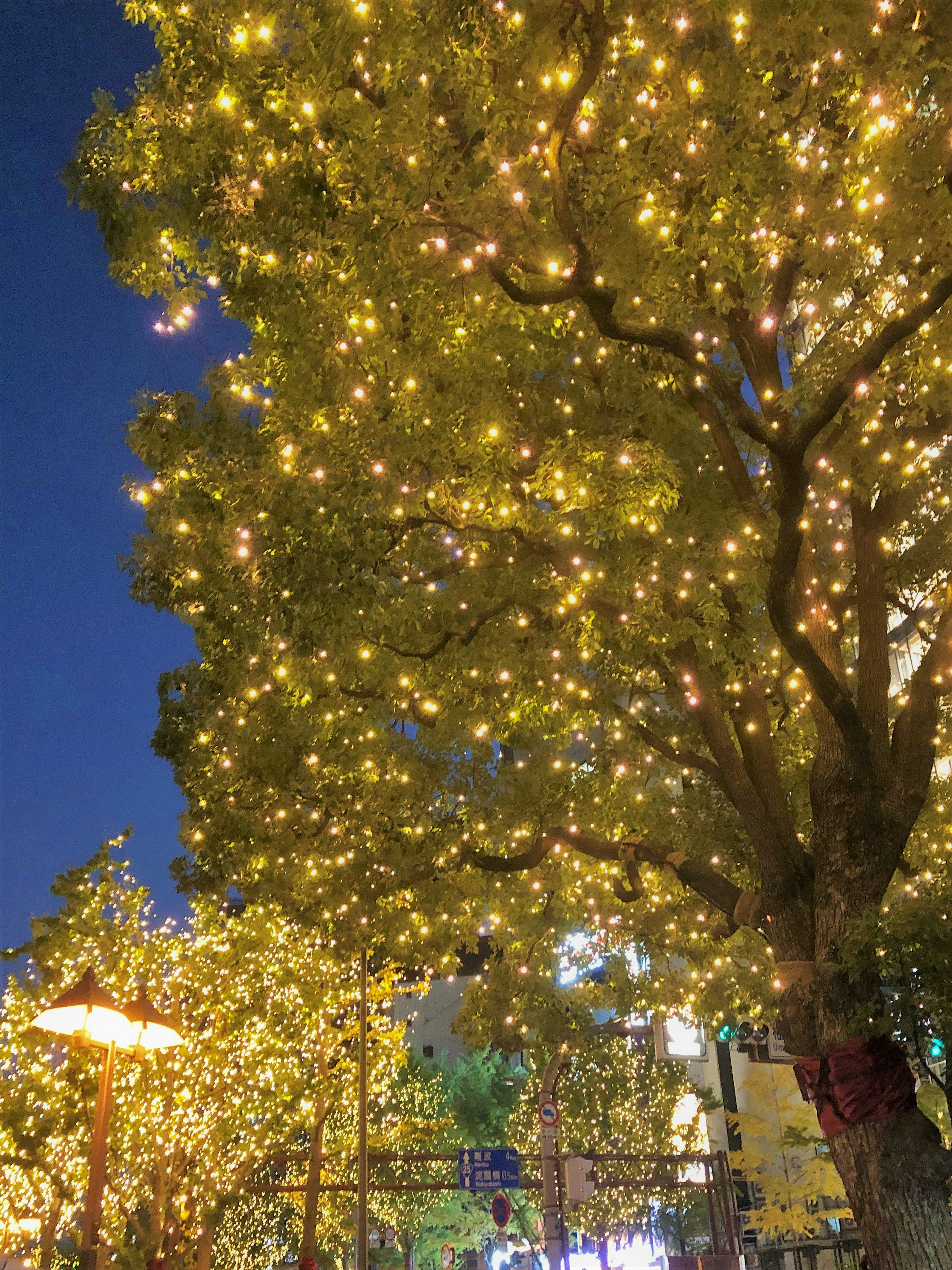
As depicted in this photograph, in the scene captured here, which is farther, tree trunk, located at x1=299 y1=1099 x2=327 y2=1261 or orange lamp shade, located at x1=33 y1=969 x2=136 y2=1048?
tree trunk, located at x1=299 y1=1099 x2=327 y2=1261

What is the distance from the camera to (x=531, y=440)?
939 centimetres

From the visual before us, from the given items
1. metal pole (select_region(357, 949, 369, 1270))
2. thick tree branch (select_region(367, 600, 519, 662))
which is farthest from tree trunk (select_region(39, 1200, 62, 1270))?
thick tree branch (select_region(367, 600, 519, 662))

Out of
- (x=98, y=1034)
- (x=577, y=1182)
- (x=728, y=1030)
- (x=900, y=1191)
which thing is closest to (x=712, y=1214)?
(x=577, y=1182)

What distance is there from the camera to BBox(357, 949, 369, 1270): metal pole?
15398mm

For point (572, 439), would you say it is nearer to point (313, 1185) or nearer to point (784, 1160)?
point (313, 1185)

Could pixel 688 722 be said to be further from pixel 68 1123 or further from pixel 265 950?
pixel 68 1123

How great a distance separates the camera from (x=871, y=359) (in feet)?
20.7

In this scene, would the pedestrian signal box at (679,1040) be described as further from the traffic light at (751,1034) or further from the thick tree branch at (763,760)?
the thick tree branch at (763,760)

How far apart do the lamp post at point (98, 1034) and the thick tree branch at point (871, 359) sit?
6.38m

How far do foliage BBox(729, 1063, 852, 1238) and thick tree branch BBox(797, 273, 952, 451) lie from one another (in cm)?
2070

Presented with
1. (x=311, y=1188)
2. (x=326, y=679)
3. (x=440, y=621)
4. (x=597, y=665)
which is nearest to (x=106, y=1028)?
(x=326, y=679)

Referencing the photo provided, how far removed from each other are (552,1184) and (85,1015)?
10.6 metres

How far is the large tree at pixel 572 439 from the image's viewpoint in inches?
263

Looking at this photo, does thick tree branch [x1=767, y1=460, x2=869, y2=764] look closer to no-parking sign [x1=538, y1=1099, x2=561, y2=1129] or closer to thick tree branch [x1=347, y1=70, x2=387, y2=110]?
thick tree branch [x1=347, y1=70, x2=387, y2=110]
